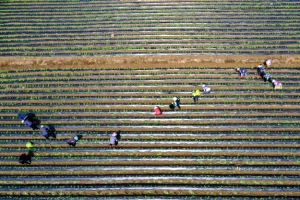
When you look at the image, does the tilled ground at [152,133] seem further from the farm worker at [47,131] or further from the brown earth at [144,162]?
the farm worker at [47,131]

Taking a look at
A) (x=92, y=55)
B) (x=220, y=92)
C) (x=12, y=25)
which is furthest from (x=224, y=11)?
(x=12, y=25)

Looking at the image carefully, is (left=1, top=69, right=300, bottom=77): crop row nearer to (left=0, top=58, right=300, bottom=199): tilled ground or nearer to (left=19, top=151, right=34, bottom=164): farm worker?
(left=0, top=58, right=300, bottom=199): tilled ground

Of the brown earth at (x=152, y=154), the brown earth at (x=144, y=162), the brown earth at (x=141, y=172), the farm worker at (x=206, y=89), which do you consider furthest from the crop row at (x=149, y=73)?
the brown earth at (x=141, y=172)

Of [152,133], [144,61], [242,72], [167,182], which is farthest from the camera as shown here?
[144,61]

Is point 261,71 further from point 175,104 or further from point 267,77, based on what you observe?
point 175,104

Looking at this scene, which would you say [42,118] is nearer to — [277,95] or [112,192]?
[112,192]

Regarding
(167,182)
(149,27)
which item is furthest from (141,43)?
(167,182)
